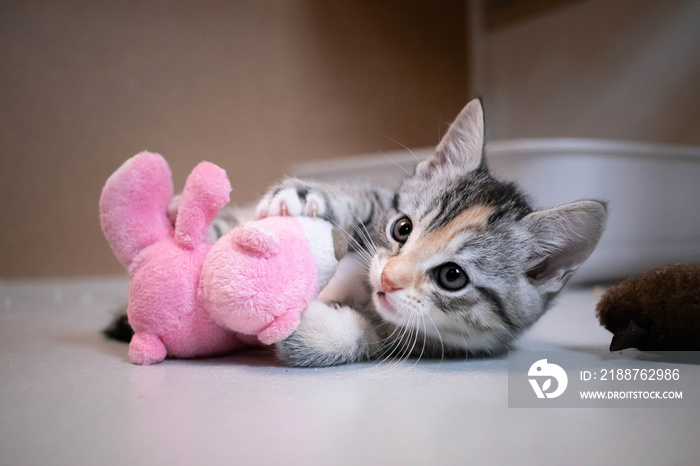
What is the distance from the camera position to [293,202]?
3.58 ft

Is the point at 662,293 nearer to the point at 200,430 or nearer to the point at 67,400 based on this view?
the point at 200,430

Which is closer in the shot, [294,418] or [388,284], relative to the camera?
[294,418]

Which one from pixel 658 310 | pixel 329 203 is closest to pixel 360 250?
pixel 329 203

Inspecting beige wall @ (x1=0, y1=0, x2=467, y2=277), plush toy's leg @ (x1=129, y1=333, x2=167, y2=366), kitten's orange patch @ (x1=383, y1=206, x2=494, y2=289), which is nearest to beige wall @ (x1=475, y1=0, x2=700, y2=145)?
beige wall @ (x1=0, y1=0, x2=467, y2=277)

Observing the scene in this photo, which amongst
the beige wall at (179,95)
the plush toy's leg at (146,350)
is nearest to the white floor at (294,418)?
the plush toy's leg at (146,350)

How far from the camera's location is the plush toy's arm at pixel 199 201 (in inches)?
37.5

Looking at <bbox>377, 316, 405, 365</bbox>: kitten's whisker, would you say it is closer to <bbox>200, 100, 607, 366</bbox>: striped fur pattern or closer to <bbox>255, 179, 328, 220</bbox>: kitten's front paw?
<bbox>200, 100, 607, 366</bbox>: striped fur pattern

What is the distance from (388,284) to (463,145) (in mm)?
425

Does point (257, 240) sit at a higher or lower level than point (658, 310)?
higher

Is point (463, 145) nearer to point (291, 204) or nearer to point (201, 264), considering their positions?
point (291, 204)

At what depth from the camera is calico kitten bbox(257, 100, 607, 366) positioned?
973 millimetres

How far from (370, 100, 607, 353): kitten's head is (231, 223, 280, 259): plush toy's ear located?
0.69ft

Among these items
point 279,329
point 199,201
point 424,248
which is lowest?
point 279,329

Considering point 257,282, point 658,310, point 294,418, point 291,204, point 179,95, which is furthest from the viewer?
point 179,95
